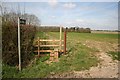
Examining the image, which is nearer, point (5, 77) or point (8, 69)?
point (5, 77)

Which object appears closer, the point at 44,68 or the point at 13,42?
the point at 44,68

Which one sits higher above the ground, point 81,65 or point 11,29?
point 11,29

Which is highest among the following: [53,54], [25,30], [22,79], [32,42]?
[25,30]

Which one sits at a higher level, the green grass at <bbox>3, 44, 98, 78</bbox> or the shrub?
the shrub

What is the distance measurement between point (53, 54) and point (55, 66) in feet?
6.05

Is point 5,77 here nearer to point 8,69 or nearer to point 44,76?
point 8,69

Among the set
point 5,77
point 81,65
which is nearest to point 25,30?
point 5,77

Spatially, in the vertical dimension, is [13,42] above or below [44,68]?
above

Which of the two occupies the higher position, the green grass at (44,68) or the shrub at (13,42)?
the shrub at (13,42)

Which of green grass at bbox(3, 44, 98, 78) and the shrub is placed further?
the shrub

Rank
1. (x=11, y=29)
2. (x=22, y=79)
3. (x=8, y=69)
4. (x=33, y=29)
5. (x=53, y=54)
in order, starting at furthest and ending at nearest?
(x=53, y=54), (x=33, y=29), (x=11, y=29), (x=8, y=69), (x=22, y=79)

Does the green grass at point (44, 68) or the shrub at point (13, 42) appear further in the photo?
the shrub at point (13, 42)

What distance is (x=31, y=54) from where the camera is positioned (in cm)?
1137

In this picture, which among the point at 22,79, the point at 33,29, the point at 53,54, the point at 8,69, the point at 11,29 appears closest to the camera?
the point at 22,79
